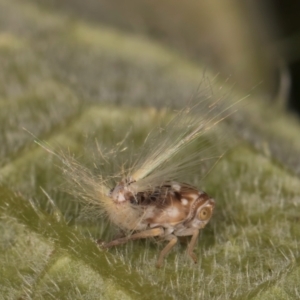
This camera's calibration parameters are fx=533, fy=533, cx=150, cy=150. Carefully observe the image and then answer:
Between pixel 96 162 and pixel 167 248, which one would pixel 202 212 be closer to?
pixel 167 248

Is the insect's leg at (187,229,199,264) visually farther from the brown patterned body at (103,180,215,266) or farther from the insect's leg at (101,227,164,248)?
the insect's leg at (101,227,164,248)

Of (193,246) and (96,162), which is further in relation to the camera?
(96,162)

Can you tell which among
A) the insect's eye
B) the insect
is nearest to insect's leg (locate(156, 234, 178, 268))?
the insect

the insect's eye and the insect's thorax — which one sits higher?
the insect's eye

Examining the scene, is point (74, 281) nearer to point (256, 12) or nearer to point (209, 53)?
point (209, 53)

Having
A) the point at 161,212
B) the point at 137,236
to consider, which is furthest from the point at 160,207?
the point at 137,236

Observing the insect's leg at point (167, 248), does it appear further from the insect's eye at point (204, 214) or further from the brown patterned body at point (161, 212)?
the insect's eye at point (204, 214)

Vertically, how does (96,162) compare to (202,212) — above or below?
below
